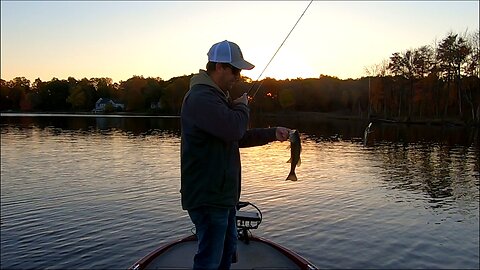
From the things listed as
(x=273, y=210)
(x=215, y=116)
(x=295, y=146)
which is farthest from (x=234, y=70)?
(x=273, y=210)

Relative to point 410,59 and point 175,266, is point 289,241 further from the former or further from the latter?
point 410,59

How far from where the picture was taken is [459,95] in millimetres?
61781

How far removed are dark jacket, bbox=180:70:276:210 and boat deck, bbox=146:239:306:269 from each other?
8.07 feet

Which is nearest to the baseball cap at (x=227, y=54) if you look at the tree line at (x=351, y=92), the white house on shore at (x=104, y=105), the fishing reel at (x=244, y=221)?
the fishing reel at (x=244, y=221)

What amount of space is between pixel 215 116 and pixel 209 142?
27 centimetres

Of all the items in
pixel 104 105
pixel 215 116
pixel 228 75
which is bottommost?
pixel 215 116

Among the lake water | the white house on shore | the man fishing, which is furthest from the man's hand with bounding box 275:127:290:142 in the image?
the white house on shore

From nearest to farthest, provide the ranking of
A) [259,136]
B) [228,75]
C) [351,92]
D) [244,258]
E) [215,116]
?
[215,116], [228,75], [259,136], [244,258], [351,92]

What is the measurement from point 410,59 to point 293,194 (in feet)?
197

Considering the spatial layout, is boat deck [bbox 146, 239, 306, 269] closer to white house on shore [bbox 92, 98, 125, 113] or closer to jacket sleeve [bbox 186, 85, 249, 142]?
jacket sleeve [bbox 186, 85, 249, 142]

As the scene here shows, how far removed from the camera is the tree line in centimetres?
6291

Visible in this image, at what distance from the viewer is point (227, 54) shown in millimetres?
4039

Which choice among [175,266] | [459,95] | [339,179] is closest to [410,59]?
[459,95]

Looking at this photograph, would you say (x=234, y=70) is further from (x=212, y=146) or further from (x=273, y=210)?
(x=273, y=210)
